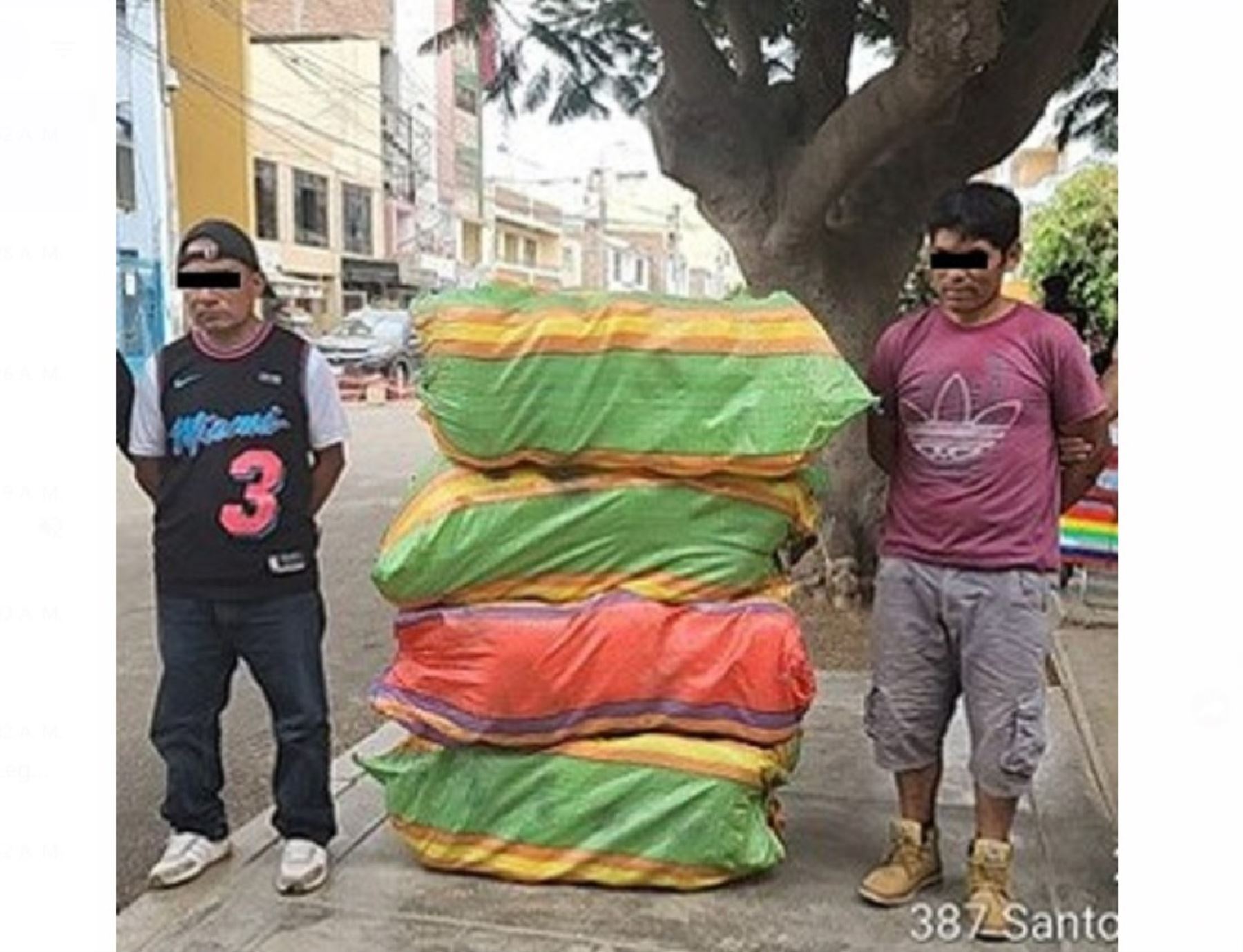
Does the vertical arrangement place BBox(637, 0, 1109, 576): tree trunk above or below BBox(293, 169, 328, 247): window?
below

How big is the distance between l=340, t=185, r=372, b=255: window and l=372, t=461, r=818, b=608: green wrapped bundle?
36197 mm

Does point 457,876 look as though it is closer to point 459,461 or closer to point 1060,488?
point 459,461

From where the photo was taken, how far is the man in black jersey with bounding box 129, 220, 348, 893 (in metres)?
3.55

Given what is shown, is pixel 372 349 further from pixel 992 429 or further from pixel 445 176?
pixel 992 429

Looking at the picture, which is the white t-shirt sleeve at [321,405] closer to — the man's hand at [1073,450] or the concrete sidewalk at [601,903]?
the concrete sidewalk at [601,903]

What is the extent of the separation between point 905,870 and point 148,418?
2176 millimetres

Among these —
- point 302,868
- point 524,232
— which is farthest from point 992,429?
point 524,232

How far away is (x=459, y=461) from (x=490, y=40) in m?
4.50

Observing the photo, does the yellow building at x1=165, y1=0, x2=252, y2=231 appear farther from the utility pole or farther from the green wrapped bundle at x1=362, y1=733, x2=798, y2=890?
the green wrapped bundle at x1=362, y1=733, x2=798, y2=890

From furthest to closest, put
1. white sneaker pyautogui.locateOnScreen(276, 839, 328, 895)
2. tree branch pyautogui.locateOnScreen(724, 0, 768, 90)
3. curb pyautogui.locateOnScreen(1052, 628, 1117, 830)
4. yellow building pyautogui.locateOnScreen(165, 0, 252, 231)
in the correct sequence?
yellow building pyautogui.locateOnScreen(165, 0, 252, 231), tree branch pyautogui.locateOnScreen(724, 0, 768, 90), curb pyautogui.locateOnScreen(1052, 628, 1117, 830), white sneaker pyautogui.locateOnScreen(276, 839, 328, 895)

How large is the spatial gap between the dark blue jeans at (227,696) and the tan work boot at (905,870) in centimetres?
141

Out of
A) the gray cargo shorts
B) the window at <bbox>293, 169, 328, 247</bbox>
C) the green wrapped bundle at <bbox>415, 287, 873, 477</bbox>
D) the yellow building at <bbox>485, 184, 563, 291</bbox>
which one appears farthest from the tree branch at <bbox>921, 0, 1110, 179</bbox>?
the yellow building at <bbox>485, 184, 563, 291</bbox>

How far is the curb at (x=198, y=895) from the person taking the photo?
134 inches

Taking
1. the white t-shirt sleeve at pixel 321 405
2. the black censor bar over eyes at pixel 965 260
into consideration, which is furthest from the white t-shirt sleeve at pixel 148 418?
the black censor bar over eyes at pixel 965 260
